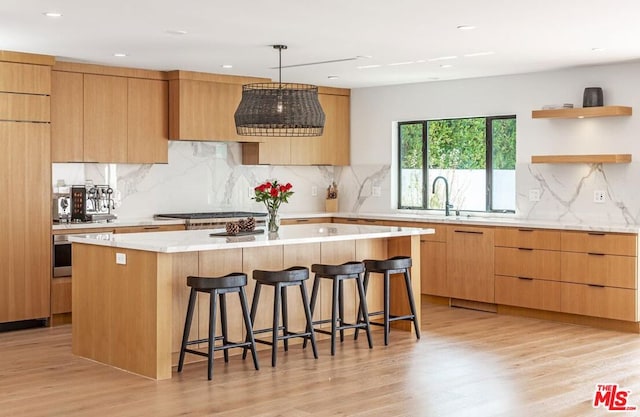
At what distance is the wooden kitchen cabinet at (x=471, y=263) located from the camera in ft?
27.5

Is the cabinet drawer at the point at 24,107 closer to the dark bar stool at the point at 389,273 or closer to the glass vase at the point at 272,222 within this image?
the glass vase at the point at 272,222

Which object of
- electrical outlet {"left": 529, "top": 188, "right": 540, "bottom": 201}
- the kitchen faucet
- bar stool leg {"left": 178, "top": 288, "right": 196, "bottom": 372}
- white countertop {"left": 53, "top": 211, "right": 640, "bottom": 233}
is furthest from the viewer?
the kitchen faucet

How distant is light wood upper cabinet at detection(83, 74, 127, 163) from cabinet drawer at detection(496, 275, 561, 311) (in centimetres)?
381

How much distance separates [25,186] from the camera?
7.43 metres

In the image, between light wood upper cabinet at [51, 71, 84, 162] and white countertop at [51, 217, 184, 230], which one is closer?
white countertop at [51, 217, 184, 230]

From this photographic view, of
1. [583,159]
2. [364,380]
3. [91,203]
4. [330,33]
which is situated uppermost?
[330,33]

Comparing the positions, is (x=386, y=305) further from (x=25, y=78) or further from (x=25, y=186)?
(x=25, y=78)

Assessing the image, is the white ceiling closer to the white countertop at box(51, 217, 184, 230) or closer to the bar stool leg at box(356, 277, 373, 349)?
the white countertop at box(51, 217, 184, 230)

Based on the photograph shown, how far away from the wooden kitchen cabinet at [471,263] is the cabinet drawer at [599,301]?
817 mm

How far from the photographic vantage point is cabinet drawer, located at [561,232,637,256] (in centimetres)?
730

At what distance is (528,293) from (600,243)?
0.89m

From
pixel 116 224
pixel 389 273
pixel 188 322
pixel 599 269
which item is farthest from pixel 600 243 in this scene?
pixel 116 224

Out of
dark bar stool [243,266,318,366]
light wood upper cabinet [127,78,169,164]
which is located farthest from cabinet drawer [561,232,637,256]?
light wood upper cabinet [127,78,169,164]

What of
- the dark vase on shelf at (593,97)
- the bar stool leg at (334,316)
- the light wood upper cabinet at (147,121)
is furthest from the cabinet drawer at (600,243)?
the light wood upper cabinet at (147,121)
